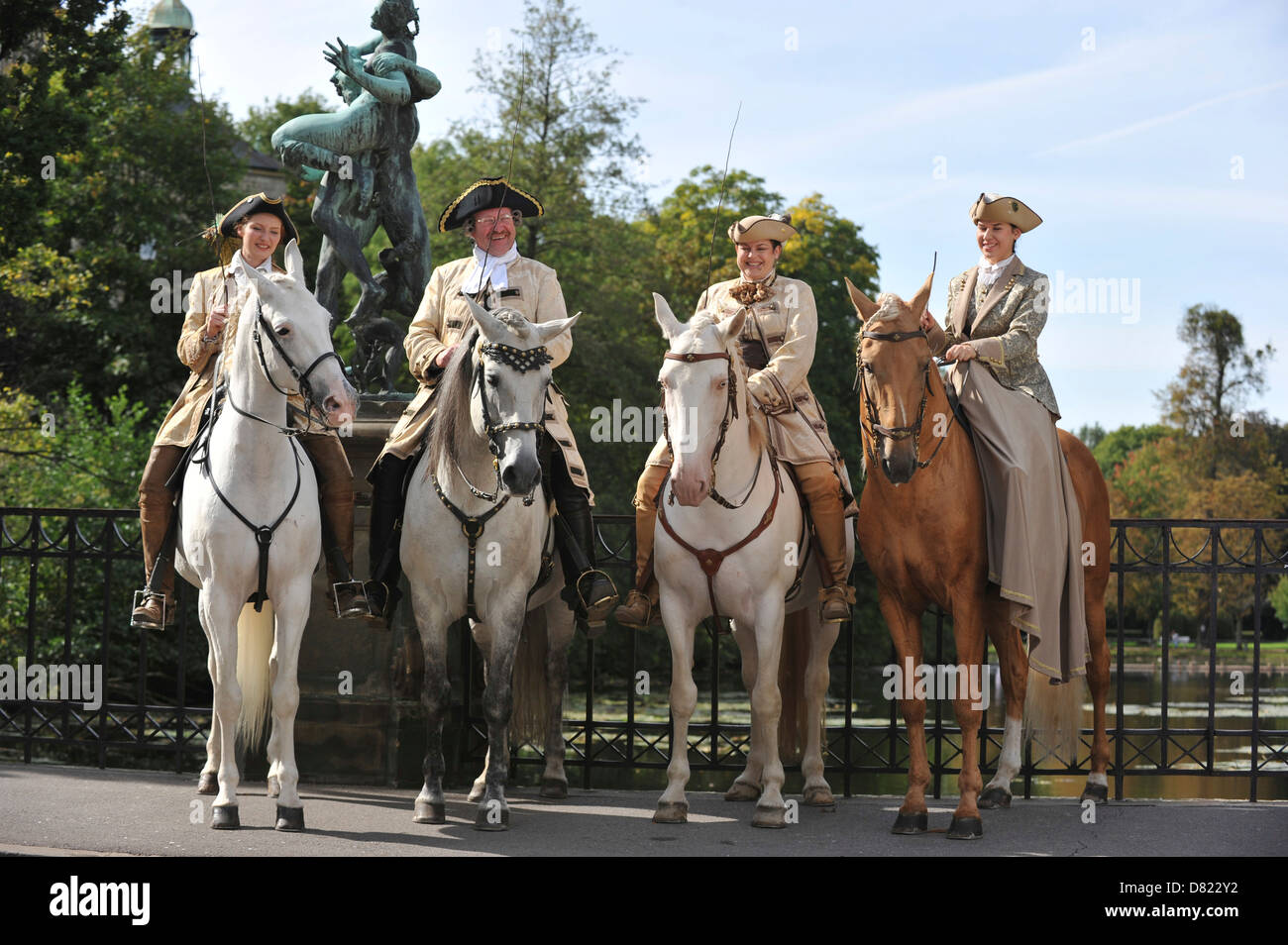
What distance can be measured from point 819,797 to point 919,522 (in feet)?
6.42

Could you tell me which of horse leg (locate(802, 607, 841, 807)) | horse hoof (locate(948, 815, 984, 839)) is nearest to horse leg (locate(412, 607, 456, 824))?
horse leg (locate(802, 607, 841, 807))

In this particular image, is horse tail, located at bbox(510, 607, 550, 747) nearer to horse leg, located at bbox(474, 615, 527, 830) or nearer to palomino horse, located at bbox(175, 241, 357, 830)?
horse leg, located at bbox(474, 615, 527, 830)

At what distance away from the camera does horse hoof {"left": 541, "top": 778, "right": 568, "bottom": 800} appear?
8.41 meters

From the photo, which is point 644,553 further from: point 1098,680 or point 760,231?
point 1098,680

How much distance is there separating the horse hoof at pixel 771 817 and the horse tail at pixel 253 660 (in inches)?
117

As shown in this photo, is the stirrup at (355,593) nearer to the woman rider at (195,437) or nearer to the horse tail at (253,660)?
the woman rider at (195,437)

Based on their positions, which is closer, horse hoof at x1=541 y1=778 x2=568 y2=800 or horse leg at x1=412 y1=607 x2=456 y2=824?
horse leg at x1=412 y1=607 x2=456 y2=824

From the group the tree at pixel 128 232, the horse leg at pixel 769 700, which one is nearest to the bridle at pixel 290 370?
the horse leg at pixel 769 700

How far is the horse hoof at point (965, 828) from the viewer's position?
7035 millimetres

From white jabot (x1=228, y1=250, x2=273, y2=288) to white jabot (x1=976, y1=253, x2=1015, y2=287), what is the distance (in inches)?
168
